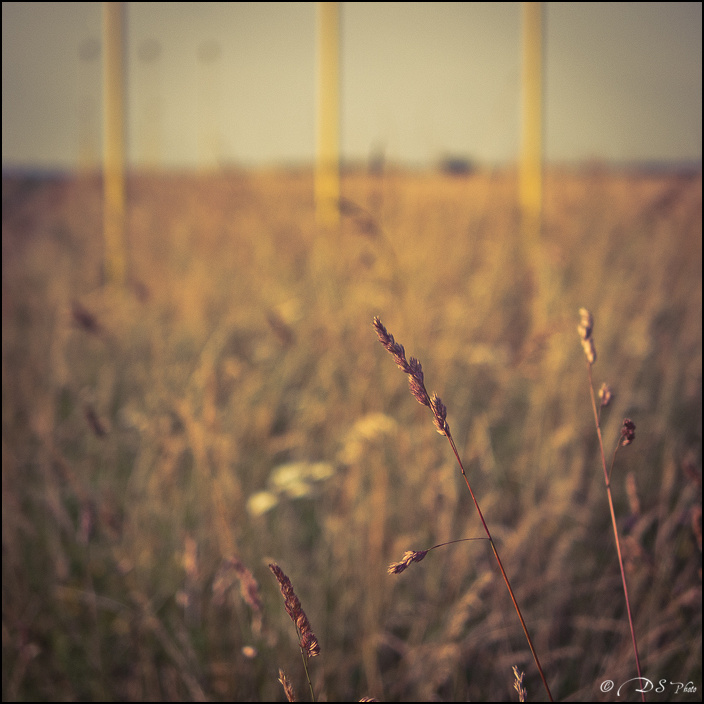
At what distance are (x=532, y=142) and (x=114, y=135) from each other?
2.84m

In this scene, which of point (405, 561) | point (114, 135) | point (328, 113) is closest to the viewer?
point (405, 561)

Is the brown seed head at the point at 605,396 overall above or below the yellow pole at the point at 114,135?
below

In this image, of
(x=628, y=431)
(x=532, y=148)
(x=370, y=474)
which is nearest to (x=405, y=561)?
(x=628, y=431)

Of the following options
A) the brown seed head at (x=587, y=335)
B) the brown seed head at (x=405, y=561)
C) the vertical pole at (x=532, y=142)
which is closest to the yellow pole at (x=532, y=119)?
the vertical pole at (x=532, y=142)

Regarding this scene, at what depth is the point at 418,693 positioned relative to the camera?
1.03 m

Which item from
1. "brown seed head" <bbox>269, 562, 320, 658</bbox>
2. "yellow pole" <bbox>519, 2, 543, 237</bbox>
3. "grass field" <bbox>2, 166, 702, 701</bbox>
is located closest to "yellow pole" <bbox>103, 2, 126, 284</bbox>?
"grass field" <bbox>2, 166, 702, 701</bbox>

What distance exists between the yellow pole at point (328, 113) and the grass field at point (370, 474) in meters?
0.37

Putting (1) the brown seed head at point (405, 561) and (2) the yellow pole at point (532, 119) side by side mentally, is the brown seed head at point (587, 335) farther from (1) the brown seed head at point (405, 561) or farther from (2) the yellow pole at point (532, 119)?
(2) the yellow pole at point (532, 119)

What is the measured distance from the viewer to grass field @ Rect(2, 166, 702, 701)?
1086 mm

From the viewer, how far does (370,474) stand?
5.20 feet

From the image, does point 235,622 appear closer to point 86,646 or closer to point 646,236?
point 86,646

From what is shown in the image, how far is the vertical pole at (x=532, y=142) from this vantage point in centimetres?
249

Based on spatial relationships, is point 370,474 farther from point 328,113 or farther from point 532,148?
point 328,113

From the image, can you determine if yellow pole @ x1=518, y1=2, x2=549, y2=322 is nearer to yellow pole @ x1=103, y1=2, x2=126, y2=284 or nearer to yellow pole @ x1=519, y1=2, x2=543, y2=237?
yellow pole @ x1=519, y1=2, x2=543, y2=237
